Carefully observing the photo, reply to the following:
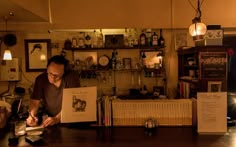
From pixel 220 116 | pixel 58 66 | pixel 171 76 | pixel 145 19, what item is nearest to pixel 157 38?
pixel 145 19

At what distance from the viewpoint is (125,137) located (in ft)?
6.41

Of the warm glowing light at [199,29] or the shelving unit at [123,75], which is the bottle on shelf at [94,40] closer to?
the shelving unit at [123,75]

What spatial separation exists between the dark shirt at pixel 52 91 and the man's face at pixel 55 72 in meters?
0.06

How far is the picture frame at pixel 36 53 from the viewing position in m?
4.55

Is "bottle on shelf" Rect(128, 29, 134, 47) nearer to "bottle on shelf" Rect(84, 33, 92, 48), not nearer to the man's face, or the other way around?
"bottle on shelf" Rect(84, 33, 92, 48)

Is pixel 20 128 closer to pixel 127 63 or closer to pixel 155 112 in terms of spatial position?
pixel 155 112

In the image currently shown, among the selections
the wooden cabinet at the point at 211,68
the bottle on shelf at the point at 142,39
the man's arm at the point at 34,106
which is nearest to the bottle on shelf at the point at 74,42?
the bottle on shelf at the point at 142,39

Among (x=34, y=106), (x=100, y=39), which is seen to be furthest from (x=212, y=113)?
(x=100, y=39)

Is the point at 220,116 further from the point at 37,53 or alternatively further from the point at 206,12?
the point at 37,53

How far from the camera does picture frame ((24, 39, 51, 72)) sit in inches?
179

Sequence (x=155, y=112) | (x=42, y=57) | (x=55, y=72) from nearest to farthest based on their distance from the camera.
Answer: (x=155, y=112), (x=55, y=72), (x=42, y=57)

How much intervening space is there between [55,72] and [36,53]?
6.66 ft

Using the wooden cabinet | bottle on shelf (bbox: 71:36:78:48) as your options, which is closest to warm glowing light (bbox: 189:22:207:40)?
the wooden cabinet

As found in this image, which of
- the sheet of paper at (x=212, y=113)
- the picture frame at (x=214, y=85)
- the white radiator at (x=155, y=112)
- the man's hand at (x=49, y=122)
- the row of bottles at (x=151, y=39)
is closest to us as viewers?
the sheet of paper at (x=212, y=113)
